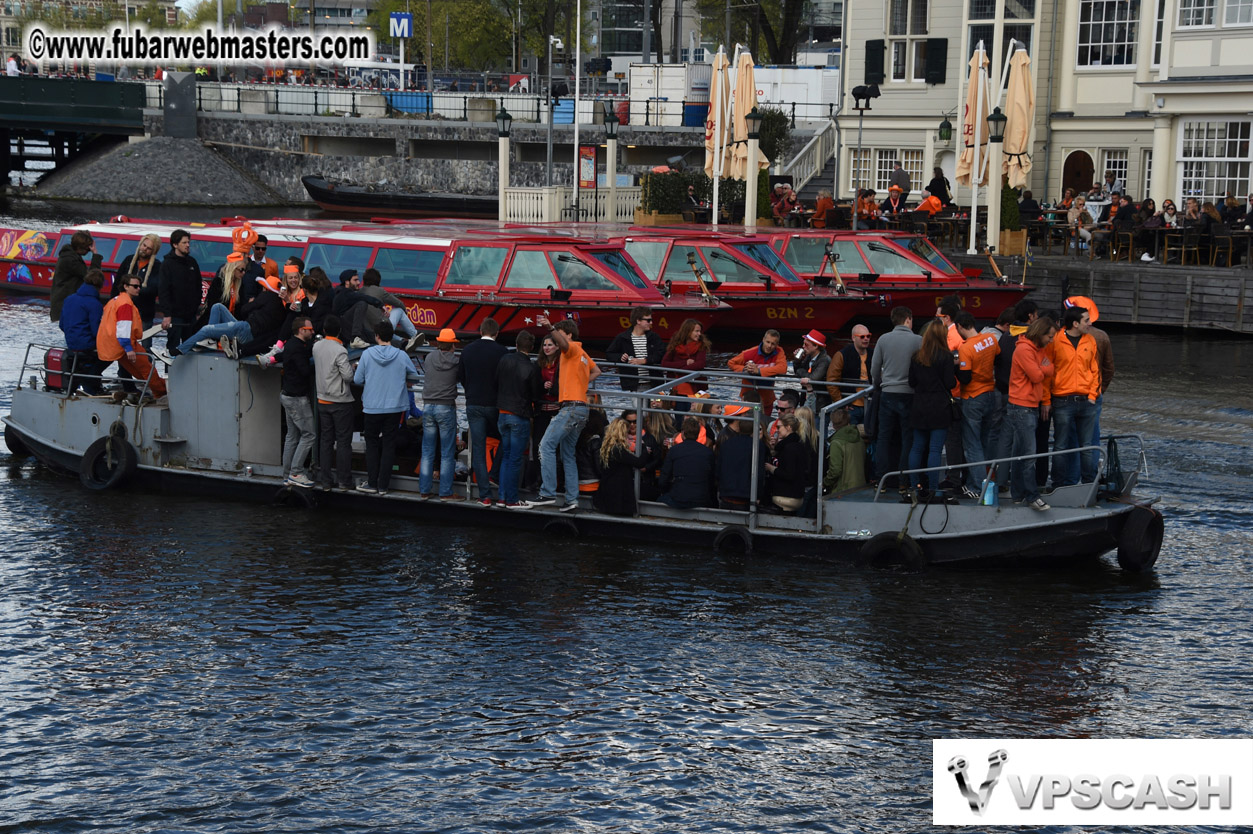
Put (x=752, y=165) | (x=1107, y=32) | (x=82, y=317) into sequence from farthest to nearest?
(x=1107, y=32) < (x=752, y=165) < (x=82, y=317)

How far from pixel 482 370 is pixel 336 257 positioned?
1307cm

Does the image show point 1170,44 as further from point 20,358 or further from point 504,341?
point 20,358

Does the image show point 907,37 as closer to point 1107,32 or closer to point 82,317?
point 1107,32

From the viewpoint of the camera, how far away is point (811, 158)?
4688 centimetres

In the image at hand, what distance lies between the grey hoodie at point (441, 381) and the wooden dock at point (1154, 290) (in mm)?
17807

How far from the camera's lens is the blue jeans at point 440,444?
15320mm

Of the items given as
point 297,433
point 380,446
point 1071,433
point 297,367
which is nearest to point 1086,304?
point 1071,433

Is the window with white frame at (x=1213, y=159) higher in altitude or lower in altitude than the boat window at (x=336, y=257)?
higher

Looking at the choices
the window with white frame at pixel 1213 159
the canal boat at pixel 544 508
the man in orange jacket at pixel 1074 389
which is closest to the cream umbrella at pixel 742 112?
the window with white frame at pixel 1213 159

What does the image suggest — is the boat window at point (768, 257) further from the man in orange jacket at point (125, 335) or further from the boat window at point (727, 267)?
the man in orange jacket at point (125, 335)

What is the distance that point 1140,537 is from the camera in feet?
45.7

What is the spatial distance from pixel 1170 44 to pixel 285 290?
2416 centimetres

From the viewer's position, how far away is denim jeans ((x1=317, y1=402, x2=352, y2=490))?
15.8m

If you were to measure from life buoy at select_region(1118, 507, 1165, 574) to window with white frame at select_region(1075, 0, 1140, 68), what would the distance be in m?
27.3
